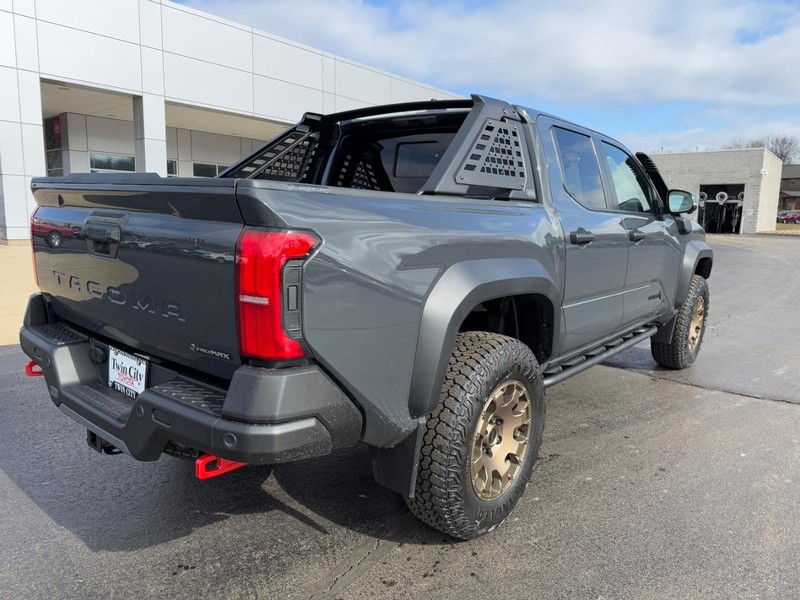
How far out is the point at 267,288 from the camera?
1.97 metres

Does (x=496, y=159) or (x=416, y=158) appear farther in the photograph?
(x=416, y=158)

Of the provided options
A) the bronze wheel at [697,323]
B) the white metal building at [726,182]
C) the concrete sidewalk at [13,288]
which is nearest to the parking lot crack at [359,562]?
the bronze wheel at [697,323]

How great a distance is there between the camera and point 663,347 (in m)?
5.63

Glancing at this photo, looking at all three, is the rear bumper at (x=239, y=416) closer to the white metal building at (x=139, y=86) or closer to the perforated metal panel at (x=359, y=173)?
the perforated metal panel at (x=359, y=173)

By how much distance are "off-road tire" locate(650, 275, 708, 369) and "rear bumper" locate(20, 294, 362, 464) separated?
4.13 meters

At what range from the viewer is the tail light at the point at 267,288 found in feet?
6.42

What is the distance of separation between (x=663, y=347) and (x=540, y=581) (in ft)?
12.1

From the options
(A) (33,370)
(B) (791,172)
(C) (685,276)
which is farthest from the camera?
(B) (791,172)

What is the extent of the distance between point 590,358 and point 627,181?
4.59ft

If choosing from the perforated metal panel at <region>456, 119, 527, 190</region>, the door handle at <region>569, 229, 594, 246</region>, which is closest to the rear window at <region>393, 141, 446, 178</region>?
the perforated metal panel at <region>456, 119, 527, 190</region>

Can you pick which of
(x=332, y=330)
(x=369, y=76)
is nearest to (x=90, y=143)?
(x=369, y=76)

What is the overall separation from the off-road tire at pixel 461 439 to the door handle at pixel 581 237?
0.88 m

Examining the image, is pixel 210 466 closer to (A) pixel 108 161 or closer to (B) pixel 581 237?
(B) pixel 581 237

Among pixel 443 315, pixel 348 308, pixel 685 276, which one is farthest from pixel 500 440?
pixel 685 276
